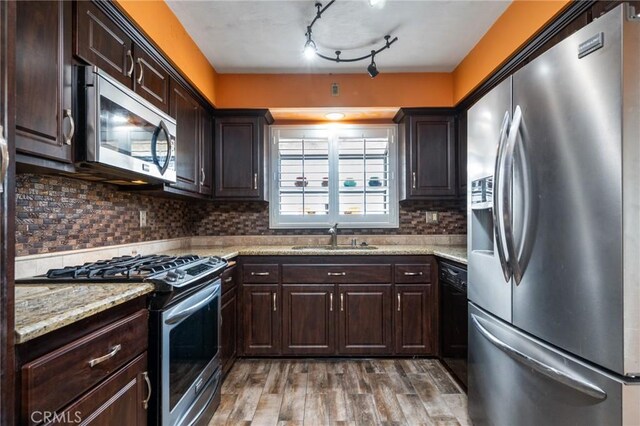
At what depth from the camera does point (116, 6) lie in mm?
1642

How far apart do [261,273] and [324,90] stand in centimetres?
174

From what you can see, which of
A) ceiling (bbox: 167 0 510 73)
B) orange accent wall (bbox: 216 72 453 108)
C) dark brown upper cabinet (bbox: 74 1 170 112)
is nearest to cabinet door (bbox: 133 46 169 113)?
dark brown upper cabinet (bbox: 74 1 170 112)

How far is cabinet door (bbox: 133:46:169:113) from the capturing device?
1853mm

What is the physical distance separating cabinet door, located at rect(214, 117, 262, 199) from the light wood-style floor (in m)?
1.47

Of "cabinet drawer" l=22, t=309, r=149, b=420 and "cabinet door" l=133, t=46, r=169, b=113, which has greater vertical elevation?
"cabinet door" l=133, t=46, r=169, b=113

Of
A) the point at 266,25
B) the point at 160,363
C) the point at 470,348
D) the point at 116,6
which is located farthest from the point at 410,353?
the point at 116,6

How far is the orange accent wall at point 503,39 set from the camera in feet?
6.14

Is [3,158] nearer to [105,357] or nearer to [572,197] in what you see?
[105,357]

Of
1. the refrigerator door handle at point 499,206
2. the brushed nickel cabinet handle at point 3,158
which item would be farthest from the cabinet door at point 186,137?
the refrigerator door handle at point 499,206

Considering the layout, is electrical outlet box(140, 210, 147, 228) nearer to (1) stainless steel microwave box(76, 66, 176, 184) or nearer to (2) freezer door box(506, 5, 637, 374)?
(1) stainless steel microwave box(76, 66, 176, 184)

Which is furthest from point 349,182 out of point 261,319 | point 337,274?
point 261,319

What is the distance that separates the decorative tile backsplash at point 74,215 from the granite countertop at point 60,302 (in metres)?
0.32

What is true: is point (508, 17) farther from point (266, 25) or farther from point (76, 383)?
point (76, 383)

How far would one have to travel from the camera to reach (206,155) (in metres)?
3.01
